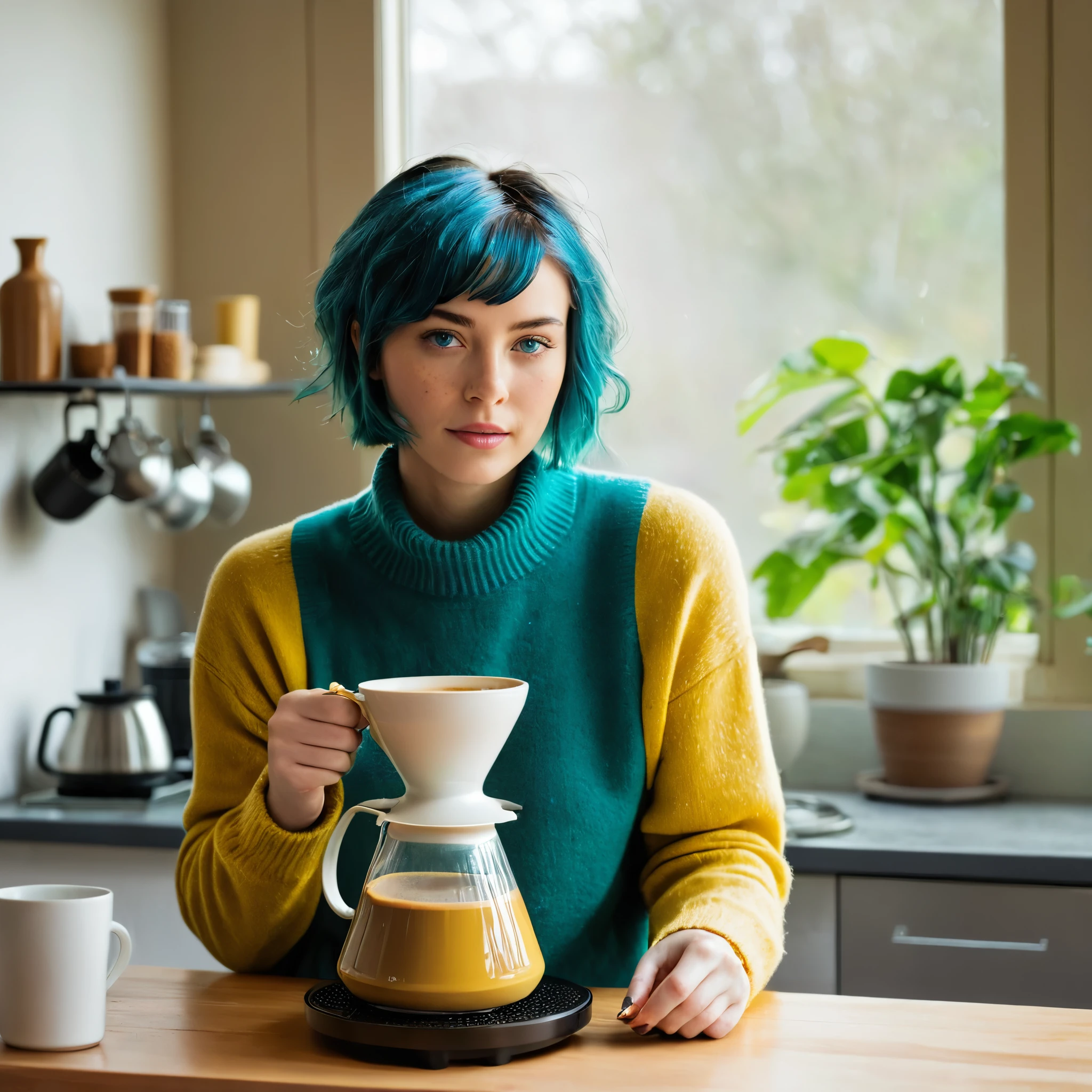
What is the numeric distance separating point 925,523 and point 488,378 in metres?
1.33

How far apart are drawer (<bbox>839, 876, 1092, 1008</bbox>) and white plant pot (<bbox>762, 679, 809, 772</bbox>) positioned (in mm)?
319

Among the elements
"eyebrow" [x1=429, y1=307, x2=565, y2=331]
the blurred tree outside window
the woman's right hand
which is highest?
the blurred tree outside window

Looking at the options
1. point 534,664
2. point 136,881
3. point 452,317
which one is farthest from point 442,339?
point 136,881

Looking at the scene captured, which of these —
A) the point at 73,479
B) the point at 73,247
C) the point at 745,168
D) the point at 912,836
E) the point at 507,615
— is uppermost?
the point at 745,168

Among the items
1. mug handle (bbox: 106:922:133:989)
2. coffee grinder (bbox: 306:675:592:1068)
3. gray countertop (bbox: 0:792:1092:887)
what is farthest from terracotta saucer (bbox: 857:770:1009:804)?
mug handle (bbox: 106:922:133:989)

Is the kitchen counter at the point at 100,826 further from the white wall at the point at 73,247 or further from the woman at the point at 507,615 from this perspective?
the woman at the point at 507,615

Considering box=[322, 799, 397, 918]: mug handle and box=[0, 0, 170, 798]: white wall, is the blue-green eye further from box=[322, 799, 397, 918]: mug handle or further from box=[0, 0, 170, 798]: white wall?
box=[0, 0, 170, 798]: white wall

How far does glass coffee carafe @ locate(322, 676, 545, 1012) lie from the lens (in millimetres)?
855

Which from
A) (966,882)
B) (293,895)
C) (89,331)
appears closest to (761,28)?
(89,331)

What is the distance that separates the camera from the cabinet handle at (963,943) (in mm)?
1796

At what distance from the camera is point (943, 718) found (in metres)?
2.15

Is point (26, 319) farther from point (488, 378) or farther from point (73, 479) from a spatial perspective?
point (488, 378)

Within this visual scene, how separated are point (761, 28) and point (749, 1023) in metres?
1.97

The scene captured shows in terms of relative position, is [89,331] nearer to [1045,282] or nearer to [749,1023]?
[1045,282]
